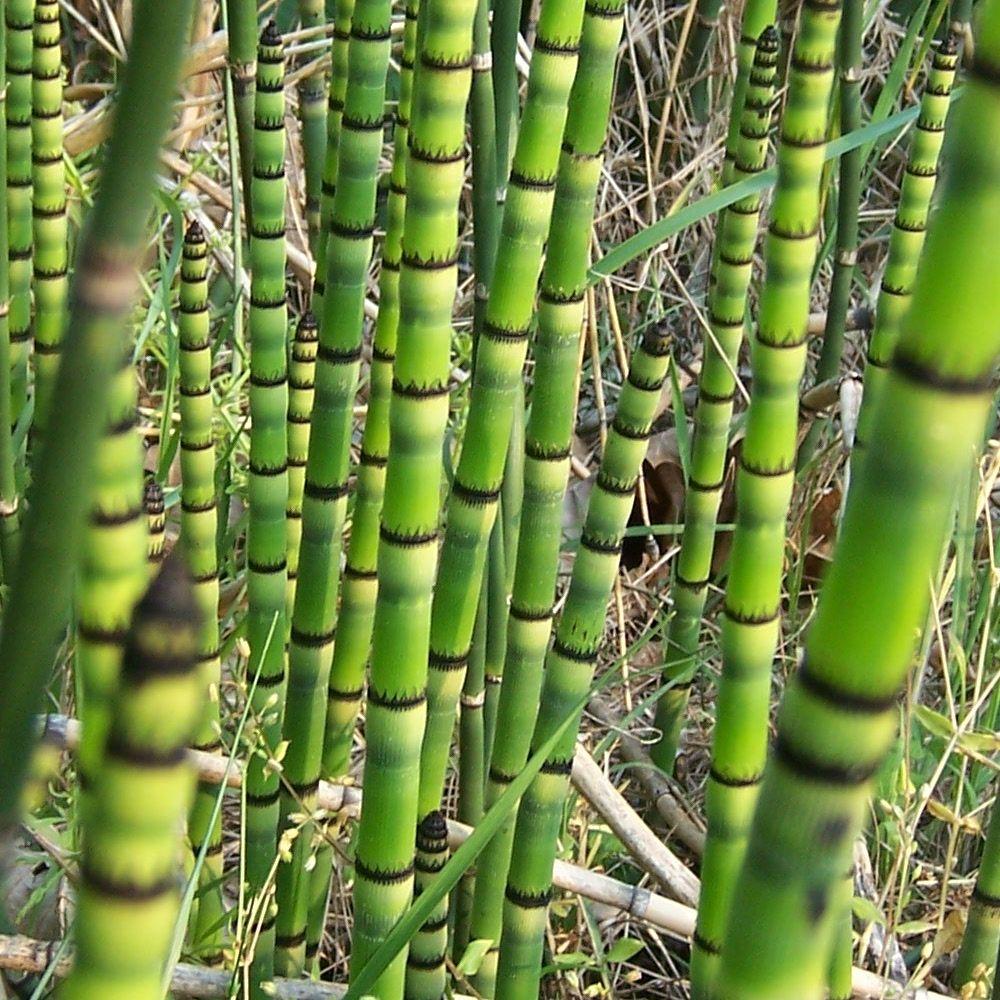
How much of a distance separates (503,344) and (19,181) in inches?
28.1

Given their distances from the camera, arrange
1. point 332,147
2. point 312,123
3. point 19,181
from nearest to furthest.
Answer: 1. point 332,147
2. point 19,181
3. point 312,123

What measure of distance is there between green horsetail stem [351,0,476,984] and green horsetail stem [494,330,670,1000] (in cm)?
11

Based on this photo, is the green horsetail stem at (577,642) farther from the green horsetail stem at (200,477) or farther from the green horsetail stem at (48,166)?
the green horsetail stem at (48,166)

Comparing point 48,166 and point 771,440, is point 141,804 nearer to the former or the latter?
point 771,440

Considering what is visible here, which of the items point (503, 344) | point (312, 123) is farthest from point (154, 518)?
point (312, 123)

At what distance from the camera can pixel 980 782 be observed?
1.47m

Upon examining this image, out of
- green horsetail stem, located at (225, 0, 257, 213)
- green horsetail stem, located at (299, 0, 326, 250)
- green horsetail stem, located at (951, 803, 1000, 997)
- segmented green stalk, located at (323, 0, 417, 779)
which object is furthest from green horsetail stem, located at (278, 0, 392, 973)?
green horsetail stem, located at (299, 0, 326, 250)

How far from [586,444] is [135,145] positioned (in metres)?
1.88

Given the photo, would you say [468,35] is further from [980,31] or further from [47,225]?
[47,225]

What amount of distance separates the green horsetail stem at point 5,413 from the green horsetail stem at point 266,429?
234mm

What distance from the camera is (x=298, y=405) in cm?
112

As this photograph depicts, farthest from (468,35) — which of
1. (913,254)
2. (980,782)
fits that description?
(980,782)

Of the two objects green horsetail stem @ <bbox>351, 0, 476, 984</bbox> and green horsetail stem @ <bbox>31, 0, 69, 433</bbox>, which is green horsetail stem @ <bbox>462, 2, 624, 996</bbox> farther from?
green horsetail stem @ <bbox>31, 0, 69, 433</bbox>

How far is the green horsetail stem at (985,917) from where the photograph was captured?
1.02 m
